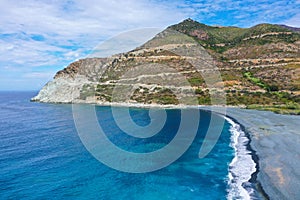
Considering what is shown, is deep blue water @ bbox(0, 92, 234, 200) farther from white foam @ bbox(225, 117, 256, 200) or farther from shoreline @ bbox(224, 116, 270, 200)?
shoreline @ bbox(224, 116, 270, 200)

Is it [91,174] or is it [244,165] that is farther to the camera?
[244,165]

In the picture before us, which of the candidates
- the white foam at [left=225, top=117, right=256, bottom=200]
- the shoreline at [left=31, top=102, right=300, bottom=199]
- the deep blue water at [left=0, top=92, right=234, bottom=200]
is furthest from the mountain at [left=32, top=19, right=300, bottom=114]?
the deep blue water at [left=0, top=92, right=234, bottom=200]

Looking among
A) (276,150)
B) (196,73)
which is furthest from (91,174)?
(196,73)

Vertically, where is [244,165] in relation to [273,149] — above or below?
below

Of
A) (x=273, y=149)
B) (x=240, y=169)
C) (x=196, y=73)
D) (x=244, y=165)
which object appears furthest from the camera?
(x=196, y=73)

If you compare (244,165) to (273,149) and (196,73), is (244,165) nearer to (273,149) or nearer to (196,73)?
(273,149)

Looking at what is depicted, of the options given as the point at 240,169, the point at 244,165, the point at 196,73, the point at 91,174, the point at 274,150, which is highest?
the point at 196,73
